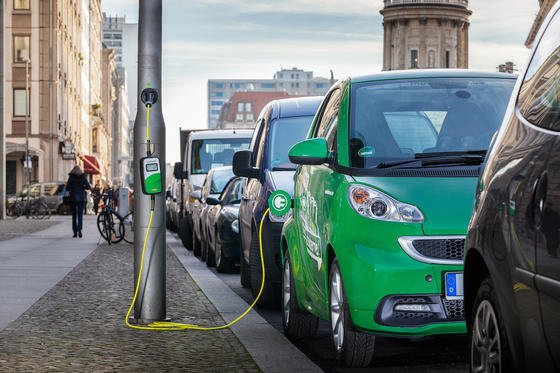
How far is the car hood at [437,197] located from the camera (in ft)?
24.1

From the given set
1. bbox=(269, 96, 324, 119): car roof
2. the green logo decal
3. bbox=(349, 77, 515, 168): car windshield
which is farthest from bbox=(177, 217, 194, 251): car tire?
bbox=(349, 77, 515, 168): car windshield

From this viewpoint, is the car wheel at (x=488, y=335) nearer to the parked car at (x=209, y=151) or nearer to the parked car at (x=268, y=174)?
the parked car at (x=268, y=174)

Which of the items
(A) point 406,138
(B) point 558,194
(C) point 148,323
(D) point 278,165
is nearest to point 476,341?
(B) point 558,194

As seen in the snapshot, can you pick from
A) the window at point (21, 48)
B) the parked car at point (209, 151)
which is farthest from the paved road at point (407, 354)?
the window at point (21, 48)

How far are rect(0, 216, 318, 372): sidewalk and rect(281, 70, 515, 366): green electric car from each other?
0.53m

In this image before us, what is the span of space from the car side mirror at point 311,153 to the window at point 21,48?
205ft

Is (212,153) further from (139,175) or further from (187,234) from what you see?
(139,175)

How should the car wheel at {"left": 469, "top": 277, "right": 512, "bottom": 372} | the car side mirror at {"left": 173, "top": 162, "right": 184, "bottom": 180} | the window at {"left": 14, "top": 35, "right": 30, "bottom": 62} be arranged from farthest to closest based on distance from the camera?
Result: the window at {"left": 14, "top": 35, "right": 30, "bottom": 62}
the car side mirror at {"left": 173, "top": 162, "right": 184, "bottom": 180}
the car wheel at {"left": 469, "top": 277, "right": 512, "bottom": 372}

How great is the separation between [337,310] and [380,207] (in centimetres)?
72

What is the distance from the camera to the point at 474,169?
309 inches

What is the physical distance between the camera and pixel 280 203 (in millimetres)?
9734

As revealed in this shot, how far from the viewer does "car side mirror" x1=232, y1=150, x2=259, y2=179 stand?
507 inches

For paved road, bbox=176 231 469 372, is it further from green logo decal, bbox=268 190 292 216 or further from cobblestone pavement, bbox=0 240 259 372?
green logo decal, bbox=268 190 292 216

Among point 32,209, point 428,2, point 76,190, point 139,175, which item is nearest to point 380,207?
point 139,175
